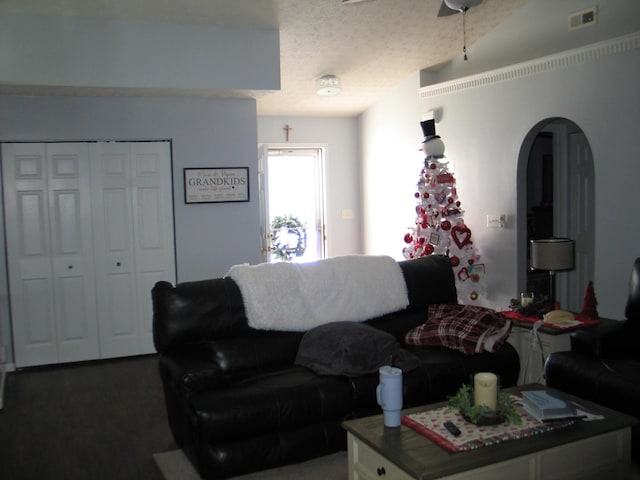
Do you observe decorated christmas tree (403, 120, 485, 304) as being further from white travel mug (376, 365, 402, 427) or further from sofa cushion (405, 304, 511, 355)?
white travel mug (376, 365, 402, 427)

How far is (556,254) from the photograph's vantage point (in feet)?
14.3

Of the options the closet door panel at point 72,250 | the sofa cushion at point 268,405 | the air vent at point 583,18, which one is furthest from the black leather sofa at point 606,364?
the closet door panel at point 72,250

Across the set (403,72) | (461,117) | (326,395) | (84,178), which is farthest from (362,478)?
(403,72)

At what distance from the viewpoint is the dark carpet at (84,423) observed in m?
3.19

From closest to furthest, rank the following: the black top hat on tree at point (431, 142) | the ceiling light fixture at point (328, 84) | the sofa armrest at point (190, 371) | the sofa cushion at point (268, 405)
Result: 1. the sofa cushion at point (268, 405)
2. the sofa armrest at point (190, 371)
3. the black top hat on tree at point (431, 142)
4. the ceiling light fixture at point (328, 84)

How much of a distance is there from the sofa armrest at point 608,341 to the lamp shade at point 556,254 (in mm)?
870

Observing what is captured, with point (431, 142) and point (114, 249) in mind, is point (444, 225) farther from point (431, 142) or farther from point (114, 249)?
point (114, 249)

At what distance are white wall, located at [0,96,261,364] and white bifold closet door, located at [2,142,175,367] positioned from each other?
0.10m

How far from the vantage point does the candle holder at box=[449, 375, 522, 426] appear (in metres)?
2.46

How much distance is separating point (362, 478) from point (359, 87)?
515cm

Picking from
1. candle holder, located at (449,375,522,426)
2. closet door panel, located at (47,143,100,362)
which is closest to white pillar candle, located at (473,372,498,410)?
candle holder, located at (449,375,522,426)

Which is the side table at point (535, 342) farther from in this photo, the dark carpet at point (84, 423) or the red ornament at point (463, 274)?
the dark carpet at point (84, 423)

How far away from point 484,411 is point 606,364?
1219 mm

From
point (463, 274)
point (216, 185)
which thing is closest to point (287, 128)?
point (216, 185)
